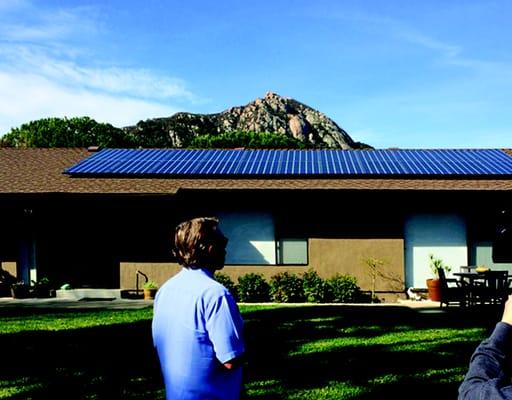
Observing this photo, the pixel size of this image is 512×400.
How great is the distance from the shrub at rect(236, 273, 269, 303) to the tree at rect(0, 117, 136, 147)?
168ft

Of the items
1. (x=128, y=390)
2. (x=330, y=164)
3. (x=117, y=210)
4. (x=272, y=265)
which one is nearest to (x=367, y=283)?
(x=272, y=265)

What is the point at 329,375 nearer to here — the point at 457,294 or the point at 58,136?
the point at 457,294

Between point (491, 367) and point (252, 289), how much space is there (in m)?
15.0

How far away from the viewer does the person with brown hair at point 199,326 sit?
123 inches

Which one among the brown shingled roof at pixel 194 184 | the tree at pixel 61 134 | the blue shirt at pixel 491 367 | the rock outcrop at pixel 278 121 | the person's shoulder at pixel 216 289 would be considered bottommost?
the blue shirt at pixel 491 367

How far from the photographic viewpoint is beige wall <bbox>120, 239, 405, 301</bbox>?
17.2 m

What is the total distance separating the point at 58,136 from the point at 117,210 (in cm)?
4972

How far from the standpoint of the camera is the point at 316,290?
1639 centimetres

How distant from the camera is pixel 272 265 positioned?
1753 cm

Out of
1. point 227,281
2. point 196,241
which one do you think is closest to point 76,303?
point 227,281

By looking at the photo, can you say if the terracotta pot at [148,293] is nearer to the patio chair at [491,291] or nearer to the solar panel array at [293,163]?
the solar panel array at [293,163]

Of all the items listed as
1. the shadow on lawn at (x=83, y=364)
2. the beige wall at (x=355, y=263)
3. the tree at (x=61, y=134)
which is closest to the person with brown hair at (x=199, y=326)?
the shadow on lawn at (x=83, y=364)

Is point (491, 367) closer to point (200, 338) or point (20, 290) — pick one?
point (200, 338)

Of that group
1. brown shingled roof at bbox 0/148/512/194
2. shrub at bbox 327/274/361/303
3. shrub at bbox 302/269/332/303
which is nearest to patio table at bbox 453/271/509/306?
shrub at bbox 327/274/361/303
